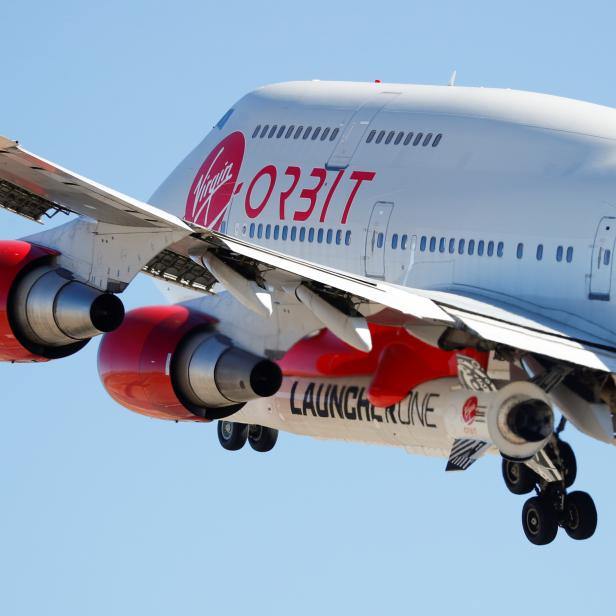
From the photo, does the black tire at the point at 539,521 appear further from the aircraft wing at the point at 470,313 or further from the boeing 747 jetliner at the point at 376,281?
the aircraft wing at the point at 470,313

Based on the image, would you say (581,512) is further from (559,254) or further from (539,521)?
(559,254)

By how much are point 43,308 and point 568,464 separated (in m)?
10.8

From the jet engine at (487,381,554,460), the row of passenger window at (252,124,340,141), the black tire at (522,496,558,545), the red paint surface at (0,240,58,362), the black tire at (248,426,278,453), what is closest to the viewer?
the jet engine at (487,381,554,460)

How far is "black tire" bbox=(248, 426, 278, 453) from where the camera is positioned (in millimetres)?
48188

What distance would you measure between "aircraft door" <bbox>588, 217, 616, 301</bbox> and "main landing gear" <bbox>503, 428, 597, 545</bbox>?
513cm

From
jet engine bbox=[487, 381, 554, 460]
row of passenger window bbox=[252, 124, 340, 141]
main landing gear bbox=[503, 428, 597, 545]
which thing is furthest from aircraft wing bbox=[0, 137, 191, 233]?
main landing gear bbox=[503, 428, 597, 545]

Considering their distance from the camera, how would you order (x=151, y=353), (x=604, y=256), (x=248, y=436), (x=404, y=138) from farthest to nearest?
1. (x=248, y=436)
2. (x=404, y=138)
3. (x=151, y=353)
4. (x=604, y=256)

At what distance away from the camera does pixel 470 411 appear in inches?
1495

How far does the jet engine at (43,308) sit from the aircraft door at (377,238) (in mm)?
7223

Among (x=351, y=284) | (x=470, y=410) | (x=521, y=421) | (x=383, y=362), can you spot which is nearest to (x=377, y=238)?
(x=383, y=362)

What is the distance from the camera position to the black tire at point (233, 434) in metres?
48.3

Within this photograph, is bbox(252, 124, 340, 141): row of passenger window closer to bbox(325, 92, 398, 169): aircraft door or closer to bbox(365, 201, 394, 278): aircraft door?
bbox(325, 92, 398, 169): aircraft door

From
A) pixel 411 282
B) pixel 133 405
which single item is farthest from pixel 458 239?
pixel 133 405

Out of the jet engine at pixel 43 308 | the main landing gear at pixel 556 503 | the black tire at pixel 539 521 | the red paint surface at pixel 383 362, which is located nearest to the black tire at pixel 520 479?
the main landing gear at pixel 556 503
